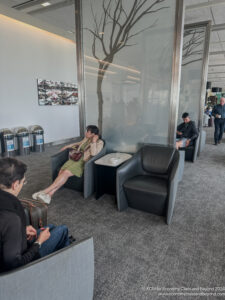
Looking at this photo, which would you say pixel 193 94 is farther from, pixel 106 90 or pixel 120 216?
pixel 120 216

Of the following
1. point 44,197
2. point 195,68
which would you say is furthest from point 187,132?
point 44,197

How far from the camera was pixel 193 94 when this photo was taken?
5.68 metres

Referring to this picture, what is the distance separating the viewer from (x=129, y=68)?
128 inches

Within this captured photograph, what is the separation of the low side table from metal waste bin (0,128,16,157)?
11.2 feet

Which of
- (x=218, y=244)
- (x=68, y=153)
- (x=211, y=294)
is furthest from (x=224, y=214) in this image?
(x=68, y=153)

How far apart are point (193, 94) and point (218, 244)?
4.54 m

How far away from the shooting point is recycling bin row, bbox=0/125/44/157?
5.41 m

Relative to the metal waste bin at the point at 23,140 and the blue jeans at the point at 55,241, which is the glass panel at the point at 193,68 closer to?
the metal waste bin at the point at 23,140

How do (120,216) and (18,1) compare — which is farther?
(18,1)

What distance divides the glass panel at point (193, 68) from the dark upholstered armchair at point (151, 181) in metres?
3.33

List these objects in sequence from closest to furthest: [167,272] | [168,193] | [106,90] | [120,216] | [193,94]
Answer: [167,272] < [168,193] < [120,216] < [106,90] < [193,94]

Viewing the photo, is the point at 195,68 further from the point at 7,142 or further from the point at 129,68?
the point at 7,142

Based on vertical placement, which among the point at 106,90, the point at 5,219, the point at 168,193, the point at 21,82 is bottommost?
the point at 168,193

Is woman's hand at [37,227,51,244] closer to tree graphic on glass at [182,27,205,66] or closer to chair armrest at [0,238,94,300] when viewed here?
chair armrest at [0,238,94,300]
